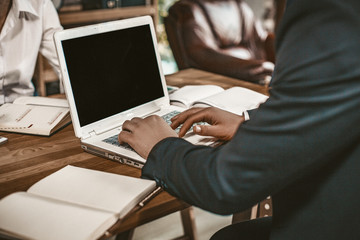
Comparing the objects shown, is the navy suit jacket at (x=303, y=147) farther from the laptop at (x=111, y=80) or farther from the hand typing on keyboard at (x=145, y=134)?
the laptop at (x=111, y=80)

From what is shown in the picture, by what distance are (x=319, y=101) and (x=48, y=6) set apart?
1.68 m

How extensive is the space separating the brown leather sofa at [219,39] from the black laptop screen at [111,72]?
1.50 metres

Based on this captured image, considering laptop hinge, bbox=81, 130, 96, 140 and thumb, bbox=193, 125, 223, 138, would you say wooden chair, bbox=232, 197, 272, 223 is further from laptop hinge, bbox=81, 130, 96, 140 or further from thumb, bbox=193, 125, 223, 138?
laptop hinge, bbox=81, 130, 96, 140

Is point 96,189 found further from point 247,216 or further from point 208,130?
Answer: point 247,216

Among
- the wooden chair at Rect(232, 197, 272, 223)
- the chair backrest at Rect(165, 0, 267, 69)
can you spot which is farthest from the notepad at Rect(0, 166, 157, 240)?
the chair backrest at Rect(165, 0, 267, 69)

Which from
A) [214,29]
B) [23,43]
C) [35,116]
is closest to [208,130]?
[35,116]

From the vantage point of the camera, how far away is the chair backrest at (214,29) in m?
2.95

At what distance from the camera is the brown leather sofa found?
2.78 m

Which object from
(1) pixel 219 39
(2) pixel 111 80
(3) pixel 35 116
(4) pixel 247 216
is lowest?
(4) pixel 247 216

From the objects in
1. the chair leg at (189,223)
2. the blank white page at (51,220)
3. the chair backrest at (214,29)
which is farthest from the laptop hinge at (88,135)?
the chair backrest at (214,29)

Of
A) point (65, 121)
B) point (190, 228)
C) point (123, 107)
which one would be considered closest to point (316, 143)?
point (123, 107)

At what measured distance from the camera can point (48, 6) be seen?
1922 mm

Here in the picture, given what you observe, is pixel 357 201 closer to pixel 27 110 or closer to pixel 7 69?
pixel 27 110

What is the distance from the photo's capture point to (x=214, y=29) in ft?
10.2
